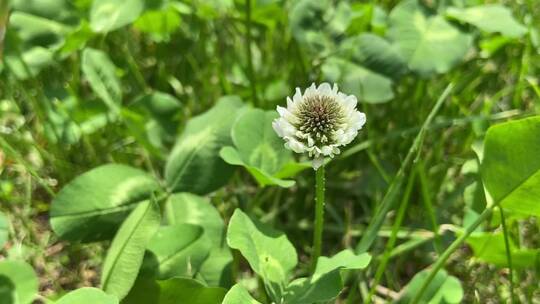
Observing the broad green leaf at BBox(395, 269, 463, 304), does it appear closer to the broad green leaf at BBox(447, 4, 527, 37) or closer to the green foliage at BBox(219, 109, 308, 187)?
the green foliage at BBox(219, 109, 308, 187)

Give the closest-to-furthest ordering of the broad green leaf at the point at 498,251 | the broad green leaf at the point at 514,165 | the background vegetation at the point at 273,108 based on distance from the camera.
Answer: the broad green leaf at the point at 514,165 < the broad green leaf at the point at 498,251 < the background vegetation at the point at 273,108

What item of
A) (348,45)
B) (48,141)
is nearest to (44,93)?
(48,141)

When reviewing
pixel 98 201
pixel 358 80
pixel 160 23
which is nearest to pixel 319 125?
pixel 98 201

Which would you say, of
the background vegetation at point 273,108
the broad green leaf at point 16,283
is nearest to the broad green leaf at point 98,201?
the background vegetation at point 273,108

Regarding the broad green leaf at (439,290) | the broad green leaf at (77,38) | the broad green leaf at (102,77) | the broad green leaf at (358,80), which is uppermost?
the broad green leaf at (77,38)

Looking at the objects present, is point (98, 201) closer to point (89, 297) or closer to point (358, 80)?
point (89, 297)

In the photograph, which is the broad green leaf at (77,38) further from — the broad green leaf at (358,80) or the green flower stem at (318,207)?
the green flower stem at (318,207)
